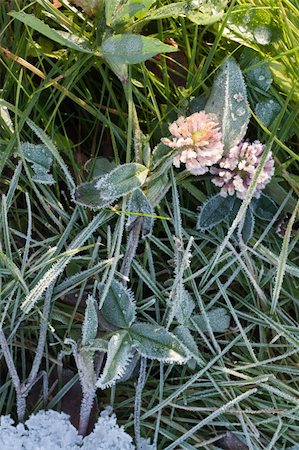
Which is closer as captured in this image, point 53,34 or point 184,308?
point 53,34

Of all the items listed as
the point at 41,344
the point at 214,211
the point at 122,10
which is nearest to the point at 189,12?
the point at 122,10

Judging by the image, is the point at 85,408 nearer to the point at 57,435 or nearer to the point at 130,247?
the point at 57,435

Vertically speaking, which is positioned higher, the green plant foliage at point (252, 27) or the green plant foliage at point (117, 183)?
the green plant foliage at point (252, 27)

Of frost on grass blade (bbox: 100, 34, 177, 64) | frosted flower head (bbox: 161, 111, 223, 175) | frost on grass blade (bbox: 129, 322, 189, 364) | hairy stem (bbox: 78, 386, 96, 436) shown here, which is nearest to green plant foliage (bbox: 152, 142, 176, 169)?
frosted flower head (bbox: 161, 111, 223, 175)

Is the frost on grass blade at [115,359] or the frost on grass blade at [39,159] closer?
the frost on grass blade at [115,359]

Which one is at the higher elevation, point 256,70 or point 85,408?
point 256,70

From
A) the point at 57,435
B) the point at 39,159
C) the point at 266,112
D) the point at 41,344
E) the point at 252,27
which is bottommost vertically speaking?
the point at 57,435

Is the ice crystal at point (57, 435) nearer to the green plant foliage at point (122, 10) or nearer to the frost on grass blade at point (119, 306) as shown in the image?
the frost on grass blade at point (119, 306)

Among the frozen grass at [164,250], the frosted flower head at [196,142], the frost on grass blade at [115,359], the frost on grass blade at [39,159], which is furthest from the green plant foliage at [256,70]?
the frost on grass blade at [115,359]
